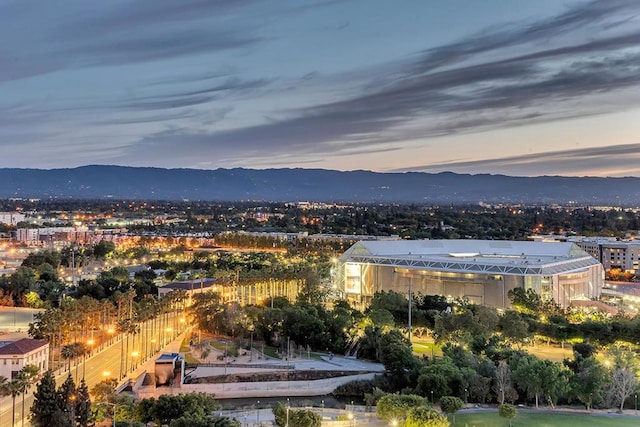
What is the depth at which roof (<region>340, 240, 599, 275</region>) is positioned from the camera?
1734 inches

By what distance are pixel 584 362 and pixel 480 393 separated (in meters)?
4.87

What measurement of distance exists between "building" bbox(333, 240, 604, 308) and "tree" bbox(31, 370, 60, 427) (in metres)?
29.7

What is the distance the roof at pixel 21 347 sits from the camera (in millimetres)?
27562

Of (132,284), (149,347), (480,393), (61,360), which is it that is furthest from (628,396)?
(132,284)

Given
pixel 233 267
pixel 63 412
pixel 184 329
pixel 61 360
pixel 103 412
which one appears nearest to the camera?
pixel 63 412

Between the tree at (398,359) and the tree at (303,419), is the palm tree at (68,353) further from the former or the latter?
the tree at (398,359)

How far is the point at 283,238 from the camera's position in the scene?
93.4 metres

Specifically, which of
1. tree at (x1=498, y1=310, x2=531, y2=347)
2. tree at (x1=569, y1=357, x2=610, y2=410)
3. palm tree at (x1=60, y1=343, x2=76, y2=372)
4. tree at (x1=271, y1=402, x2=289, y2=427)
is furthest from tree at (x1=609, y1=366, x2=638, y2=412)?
palm tree at (x1=60, y1=343, x2=76, y2=372)

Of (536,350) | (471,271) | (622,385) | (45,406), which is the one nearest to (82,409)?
(45,406)

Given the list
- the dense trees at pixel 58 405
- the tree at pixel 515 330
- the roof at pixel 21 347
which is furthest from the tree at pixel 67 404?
the tree at pixel 515 330

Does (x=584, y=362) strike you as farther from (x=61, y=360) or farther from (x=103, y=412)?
(x=61, y=360)

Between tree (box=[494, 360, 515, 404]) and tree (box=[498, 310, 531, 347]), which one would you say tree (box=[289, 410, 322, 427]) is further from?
tree (box=[498, 310, 531, 347])

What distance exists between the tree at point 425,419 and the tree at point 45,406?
1160cm

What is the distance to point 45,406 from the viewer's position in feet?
67.4
